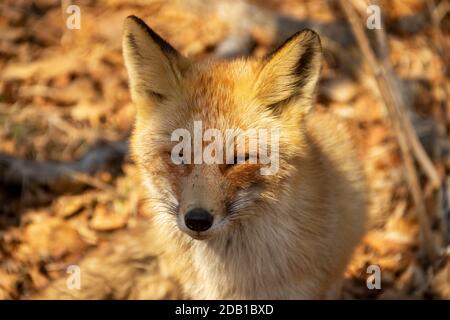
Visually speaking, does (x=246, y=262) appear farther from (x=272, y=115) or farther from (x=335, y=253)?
(x=272, y=115)

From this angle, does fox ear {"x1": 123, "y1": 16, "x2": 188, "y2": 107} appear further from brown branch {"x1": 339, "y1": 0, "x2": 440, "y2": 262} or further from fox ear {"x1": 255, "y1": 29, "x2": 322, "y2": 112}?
brown branch {"x1": 339, "y1": 0, "x2": 440, "y2": 262}

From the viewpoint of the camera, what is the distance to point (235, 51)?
247 inches

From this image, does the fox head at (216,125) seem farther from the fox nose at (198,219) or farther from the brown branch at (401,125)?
the brown branch at (401,125)

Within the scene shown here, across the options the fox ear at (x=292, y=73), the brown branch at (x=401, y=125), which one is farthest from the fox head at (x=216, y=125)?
the brown branch at (x=401, y=125)

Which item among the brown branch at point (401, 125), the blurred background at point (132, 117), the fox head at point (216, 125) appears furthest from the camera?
the blurred background at point (132, 117)

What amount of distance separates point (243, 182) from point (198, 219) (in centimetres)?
36

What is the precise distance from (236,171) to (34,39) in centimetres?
429

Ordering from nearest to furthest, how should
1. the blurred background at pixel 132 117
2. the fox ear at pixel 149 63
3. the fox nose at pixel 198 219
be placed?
the fox nose at pixel 198 219
the fox ear at pixel 149 63
the blurred background at pixel 132 117

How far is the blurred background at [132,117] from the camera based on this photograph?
183 inches

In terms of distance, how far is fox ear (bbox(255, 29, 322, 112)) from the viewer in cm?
326

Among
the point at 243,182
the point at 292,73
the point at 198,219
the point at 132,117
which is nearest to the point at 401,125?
the point at 292,73

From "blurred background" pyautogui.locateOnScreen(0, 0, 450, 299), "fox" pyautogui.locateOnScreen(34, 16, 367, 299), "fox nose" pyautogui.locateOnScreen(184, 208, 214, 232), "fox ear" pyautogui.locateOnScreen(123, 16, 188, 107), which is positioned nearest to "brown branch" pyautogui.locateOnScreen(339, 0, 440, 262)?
"blurred background" pyautogui.locateOnScreen(0, 0, 450, 299)

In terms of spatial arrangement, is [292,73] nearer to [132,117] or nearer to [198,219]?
[198,219]
